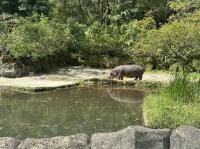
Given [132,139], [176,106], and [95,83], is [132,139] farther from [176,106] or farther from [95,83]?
[95,83]

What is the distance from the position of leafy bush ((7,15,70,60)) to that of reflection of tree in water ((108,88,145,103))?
5.11 meters

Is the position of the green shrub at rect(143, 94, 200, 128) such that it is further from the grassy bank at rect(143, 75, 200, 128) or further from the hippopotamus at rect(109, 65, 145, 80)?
the hippopotamus at rect(109, 65, 145, 80)

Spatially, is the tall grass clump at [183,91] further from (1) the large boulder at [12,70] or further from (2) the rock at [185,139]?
(1) the large boulder at [12,70]

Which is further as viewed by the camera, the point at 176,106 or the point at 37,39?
the point at 37,39

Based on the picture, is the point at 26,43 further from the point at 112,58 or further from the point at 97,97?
the point at 97,97

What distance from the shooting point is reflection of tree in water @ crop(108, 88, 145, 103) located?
560 inches

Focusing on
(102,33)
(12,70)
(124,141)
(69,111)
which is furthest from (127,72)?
(124,141)

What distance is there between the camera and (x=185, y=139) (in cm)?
584

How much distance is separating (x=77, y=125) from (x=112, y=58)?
11.7m

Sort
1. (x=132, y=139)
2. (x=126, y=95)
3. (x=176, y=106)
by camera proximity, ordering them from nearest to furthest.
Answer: (x=132, y=139) → (x=176, y=106) → (x=126, y=95)

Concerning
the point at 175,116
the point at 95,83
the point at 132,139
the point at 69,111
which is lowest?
the point at 69,111

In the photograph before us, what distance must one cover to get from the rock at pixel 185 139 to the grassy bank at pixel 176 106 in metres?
1.20

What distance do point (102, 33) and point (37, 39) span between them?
3.45 metres

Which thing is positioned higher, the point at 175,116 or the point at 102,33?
the point at 102,33
